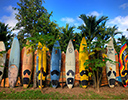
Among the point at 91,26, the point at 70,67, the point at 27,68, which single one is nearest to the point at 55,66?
the point at 70,67

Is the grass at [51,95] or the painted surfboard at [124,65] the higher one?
the painted surfboard at [124,65]

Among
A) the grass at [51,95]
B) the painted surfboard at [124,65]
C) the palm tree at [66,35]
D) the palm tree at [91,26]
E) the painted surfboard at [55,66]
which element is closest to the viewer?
the grass at [51,95]

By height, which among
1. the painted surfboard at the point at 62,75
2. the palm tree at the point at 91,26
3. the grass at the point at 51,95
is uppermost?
the palm tree at the point at 91,26

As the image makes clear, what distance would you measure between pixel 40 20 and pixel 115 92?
9715 mm

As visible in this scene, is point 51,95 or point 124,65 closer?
point 51,95

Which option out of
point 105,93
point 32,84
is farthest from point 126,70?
point 32,84

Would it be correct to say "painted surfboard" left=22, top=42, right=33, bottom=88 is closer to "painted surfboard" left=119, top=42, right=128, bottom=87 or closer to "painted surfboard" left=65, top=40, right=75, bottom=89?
"painted surfboard" left=65, top=40, right=75, bottom=89

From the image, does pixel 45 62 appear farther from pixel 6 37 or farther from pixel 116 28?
pixel 116 28

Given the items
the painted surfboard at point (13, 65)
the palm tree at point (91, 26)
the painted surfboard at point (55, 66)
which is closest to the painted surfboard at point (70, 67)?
the painted surfboard at point (55, 66)

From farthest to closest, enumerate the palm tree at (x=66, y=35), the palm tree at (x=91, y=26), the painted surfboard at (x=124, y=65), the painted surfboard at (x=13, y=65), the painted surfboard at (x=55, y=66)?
the palm tree at (x=66, y=35) → the palm tree at (x=91, y=26) → the painted surfboard at (x=124, y=65) → the painted surfboard at (x=13, y=65) → the painted surfboard at (x=55, y=66)

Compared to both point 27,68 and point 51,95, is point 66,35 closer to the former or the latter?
point 27,68

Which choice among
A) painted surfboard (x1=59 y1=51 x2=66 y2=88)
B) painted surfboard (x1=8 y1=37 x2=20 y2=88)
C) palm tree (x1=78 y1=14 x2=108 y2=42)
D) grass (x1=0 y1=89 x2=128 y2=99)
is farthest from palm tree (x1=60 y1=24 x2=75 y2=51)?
grass (x1=0 y1=89 x2=128 y2=99)

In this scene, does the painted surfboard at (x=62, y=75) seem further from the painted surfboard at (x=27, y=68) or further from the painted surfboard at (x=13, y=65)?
the painted surfboard at (x=13, y=65)

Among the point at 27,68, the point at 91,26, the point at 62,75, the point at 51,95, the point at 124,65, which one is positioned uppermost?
the point at 91,26
